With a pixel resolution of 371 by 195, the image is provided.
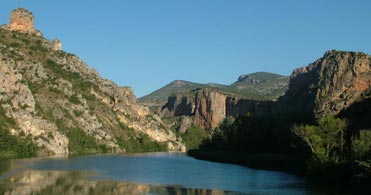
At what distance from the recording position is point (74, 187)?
264 feet

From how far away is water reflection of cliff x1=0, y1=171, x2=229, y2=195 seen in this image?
74.6 metres

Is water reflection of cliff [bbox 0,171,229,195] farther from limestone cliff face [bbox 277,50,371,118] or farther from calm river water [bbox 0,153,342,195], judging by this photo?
limestone cliff face [bbox 277,50,371,118]

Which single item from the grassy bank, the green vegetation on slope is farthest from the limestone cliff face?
the green vegetation on slope

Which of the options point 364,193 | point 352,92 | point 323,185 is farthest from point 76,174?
point 352,92

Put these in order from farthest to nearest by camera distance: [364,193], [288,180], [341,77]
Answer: [341,77]
[288,180]
[364,193]

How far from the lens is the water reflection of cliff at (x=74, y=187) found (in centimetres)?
7456

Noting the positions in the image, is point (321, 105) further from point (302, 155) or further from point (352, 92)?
point (302, 155)

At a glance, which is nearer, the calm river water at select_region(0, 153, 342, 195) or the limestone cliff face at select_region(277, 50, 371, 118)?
the calm river water at select_region(0, 153, 342, 195)

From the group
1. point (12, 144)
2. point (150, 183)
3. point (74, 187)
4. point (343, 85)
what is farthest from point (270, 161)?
point (12, 144)

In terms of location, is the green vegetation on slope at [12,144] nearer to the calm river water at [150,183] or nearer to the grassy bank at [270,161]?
the grassy bank at [270,161]

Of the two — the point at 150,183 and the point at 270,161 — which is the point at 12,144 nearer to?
the point at 270,161

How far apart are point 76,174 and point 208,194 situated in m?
36.5

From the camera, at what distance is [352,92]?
132 metres

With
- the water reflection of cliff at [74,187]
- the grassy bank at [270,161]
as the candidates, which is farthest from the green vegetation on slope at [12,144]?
the water reflection of cliff at [74,187]
